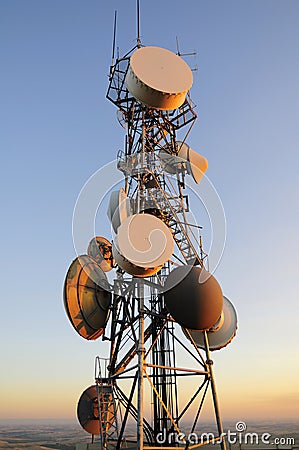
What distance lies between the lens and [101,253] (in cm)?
2178

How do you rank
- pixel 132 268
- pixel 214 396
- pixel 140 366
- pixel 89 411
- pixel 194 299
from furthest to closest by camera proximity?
pixel 89 411, pixel 214 396, pixel 132 268, pixel 140 366, pixel 194 299

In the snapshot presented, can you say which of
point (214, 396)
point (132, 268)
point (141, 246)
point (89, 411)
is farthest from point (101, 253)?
point (89, 411)

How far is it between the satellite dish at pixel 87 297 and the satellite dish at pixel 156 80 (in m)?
8.46

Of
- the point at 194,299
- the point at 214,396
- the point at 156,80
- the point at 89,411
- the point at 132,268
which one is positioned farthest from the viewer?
the point at 89,411

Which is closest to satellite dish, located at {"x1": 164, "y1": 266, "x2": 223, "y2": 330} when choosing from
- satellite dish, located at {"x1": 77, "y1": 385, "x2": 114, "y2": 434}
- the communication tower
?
the communication tower

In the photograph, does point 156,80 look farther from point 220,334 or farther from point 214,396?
point 214,396

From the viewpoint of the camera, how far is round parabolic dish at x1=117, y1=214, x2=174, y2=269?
16016mm

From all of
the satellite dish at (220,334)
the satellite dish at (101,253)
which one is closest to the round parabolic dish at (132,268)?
the satellite dish at (220,334)

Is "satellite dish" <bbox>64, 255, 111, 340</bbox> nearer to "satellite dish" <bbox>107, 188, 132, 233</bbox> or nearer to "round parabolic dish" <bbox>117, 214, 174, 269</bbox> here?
"satellite dish" <bbox>107, 188, 132, 233</bbox>

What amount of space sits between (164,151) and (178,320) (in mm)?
10205

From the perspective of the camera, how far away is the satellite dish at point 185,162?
2205 cm

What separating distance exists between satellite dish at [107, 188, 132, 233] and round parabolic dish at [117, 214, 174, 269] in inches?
58.5

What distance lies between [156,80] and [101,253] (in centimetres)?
940

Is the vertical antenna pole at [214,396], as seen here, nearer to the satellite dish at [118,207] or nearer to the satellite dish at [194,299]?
the satellite dish at [194,299]
